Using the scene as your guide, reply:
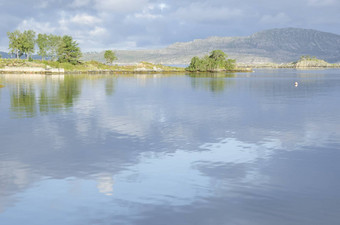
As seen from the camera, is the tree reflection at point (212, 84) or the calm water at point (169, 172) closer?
the calm water at point (169, 172)

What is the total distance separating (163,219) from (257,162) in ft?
34.6

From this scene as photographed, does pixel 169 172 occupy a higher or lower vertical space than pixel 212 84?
lower

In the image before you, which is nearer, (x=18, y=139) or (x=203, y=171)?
(x=203, y=171)

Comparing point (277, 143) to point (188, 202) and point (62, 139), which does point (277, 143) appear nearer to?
point (188, 202)

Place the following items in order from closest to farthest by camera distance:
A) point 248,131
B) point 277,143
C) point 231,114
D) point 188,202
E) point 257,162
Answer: point 188,202 < point 257,162 < point 277,143 < point 248,131 < point 231,114

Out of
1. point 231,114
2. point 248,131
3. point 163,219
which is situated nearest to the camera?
point 163,219

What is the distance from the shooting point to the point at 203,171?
2100 centimetres

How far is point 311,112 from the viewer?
4756 cm

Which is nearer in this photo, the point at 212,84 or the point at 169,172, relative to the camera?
the point at 169,172

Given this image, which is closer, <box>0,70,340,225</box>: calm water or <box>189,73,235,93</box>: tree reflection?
<box>0,70,340,225</box>: calm water

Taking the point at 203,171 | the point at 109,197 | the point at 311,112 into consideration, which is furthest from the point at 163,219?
the point at 311,112

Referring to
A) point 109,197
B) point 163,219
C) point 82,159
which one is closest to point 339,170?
point 163,219

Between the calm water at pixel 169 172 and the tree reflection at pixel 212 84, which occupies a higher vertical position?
the tree reflection at pixel 212 84

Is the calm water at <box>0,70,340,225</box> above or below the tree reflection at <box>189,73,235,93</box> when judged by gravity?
below
